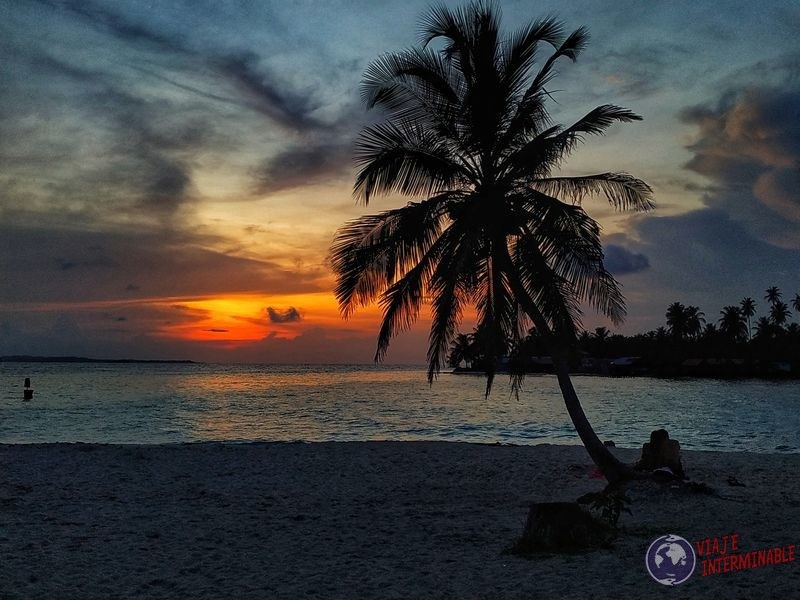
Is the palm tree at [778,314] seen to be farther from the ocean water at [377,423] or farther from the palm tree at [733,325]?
the ocean water at [377,423]

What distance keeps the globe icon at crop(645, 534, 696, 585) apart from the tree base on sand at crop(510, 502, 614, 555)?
0.63 meters

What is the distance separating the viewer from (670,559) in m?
8.02

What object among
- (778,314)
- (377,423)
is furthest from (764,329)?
(377,423)

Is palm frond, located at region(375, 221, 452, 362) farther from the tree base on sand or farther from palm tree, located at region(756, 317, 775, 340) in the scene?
palm tree, located at region(756, 317, 775, 340)

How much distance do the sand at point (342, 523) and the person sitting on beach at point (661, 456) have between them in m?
0.82

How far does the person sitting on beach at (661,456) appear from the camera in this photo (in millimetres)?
12977

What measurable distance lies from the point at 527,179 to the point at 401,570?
7.72m

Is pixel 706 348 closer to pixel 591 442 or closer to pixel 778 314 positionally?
pixel 778 314

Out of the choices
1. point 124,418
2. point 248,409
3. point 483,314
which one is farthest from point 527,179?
point 248,409

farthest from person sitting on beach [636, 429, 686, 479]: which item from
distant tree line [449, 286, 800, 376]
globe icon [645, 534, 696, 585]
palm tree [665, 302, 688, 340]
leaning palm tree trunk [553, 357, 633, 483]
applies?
palm tree [665, 302, 688, 340]

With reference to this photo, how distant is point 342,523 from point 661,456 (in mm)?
6769

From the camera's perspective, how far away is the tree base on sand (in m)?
8.40

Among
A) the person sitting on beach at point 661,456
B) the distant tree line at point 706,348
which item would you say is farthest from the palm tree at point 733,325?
the person sitting on beach at point 661,456

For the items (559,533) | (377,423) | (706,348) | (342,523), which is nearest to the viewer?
(559,533)
